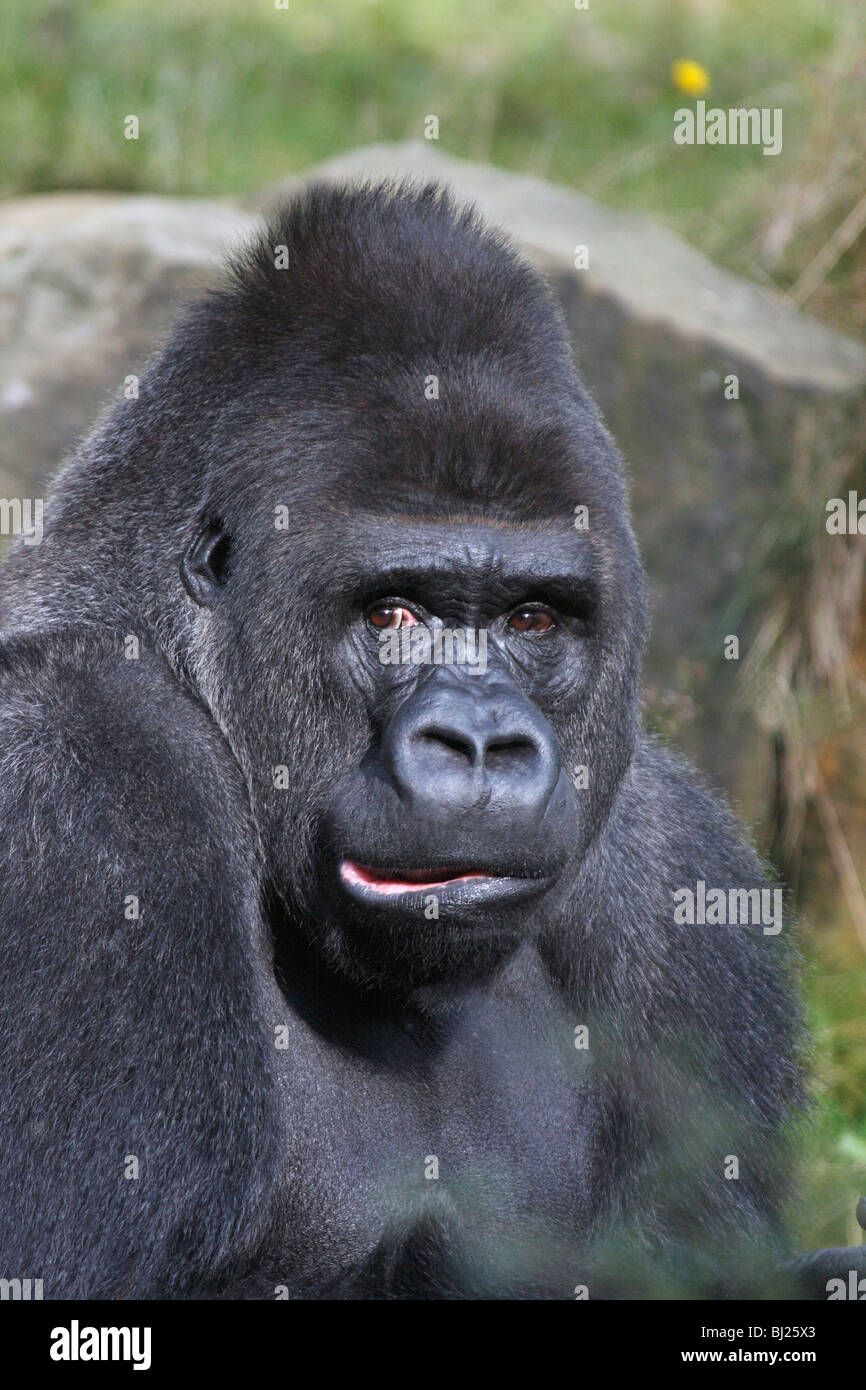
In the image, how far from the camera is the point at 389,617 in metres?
4.12

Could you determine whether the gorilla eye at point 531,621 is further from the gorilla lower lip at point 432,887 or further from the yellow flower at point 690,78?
the yellow flower at point 690,78

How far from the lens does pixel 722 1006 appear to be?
16.2 feet

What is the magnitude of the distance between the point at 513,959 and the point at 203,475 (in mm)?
1495

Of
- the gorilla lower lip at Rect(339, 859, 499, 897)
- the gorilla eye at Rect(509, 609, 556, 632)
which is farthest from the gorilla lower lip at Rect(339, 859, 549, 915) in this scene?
the gorilla eye at Rect(509, 609, 556, 632)

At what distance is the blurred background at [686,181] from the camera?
776 cm

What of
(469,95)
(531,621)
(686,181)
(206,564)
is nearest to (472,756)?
(531,621)

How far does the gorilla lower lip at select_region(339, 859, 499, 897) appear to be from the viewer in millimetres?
3871

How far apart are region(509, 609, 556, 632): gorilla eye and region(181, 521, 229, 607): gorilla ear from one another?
70cm

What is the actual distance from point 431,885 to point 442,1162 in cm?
86

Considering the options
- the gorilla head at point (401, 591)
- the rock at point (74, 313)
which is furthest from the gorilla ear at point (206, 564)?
the rock at point (74, 313)

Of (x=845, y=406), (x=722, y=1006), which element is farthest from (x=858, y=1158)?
(x=845, y=406)

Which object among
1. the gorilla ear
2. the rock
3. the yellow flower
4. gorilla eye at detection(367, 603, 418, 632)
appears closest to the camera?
gorilla eye at detection(367, 603, 418, 632)

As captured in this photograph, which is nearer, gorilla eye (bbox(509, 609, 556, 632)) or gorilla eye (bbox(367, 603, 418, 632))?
gorilla eye (bbox(367, 603, 418, 632))

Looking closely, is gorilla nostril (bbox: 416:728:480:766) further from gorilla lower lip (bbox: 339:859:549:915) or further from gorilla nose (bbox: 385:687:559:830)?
gorilla lower lip (bbox: 339:859:549:915)
